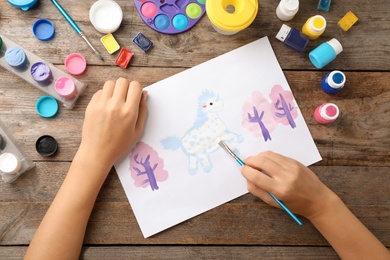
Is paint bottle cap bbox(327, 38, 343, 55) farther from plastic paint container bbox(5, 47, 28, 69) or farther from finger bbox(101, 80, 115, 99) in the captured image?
plastic paint container bbox(5, 47, 28, 69)

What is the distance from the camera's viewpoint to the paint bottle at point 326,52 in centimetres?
83

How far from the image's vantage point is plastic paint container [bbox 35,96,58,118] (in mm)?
826

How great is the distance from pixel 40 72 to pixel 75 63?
7 cm

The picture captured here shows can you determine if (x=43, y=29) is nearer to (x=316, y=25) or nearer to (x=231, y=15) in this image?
(x=231, y=15)

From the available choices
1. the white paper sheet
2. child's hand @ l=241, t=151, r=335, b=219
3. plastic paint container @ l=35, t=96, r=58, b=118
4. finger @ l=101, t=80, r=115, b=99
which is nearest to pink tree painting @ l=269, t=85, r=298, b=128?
the white paper sheet

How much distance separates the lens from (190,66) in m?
0.86

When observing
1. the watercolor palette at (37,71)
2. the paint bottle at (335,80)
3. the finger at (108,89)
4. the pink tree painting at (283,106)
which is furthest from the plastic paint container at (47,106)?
the paint bottle at (335,80)

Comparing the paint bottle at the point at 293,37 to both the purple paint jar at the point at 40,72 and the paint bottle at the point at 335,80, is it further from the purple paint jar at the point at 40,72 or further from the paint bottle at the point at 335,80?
the purple paint jar at the point at 40,72

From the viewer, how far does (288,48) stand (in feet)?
2.84

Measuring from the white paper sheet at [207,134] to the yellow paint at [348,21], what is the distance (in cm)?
17

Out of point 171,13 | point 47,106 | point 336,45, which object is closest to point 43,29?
point 47,106

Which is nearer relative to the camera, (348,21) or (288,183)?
(288,183)

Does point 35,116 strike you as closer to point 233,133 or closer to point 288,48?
point 233,133

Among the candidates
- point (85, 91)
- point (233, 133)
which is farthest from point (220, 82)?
point (85, 91)
